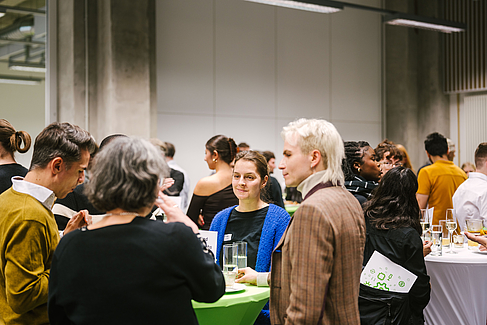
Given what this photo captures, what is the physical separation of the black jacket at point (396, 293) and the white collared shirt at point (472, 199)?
1.68 m

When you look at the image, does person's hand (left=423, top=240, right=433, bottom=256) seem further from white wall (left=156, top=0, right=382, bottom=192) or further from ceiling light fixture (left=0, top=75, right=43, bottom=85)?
ceiling light fixture (left=0, top=75, right=43, bottom=85)

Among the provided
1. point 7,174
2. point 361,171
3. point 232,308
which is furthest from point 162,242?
point 361,171

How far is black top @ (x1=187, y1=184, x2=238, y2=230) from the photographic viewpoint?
3.91 metres

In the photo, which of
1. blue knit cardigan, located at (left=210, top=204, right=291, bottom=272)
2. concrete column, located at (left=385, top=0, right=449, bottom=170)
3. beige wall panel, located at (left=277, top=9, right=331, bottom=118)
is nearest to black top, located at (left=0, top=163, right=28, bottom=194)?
blue knit cardigan, located at (left=210, top=204, right=291, bottom=272)

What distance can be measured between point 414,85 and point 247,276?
834 centimetres

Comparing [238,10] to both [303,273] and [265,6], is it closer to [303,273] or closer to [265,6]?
[265,6]

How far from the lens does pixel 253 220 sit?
2.81 metres

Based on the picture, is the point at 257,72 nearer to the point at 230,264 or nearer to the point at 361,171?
the point at 361,171

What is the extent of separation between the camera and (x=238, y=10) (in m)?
8.25

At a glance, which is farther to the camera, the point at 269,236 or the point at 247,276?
the point at 269,236

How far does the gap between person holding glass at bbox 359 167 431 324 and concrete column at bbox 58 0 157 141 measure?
453cm

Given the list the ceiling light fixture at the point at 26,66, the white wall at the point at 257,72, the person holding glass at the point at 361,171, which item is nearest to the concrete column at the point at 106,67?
the ceiling light fixture at the point at 26,66

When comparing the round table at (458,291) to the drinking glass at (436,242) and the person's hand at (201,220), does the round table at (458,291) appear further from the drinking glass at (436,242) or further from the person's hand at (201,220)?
the person's hand at (201,220)

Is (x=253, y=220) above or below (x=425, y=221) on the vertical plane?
above
